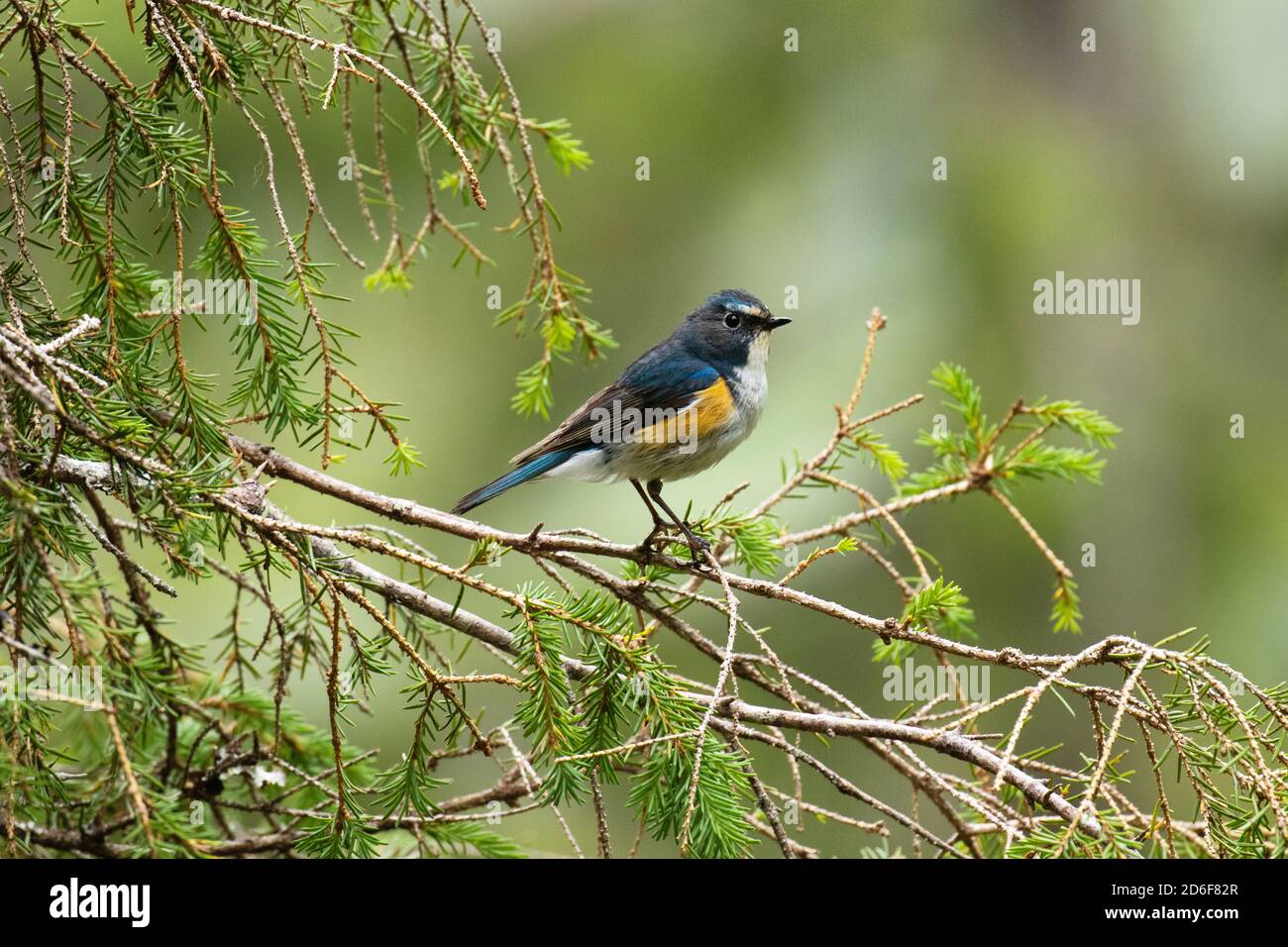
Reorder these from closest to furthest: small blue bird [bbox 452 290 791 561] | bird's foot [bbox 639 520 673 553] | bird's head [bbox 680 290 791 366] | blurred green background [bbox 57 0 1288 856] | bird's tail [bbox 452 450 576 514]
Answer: bird's foot [bbox 639 520 673 553]
bird's tail [bbox 452 450 576 514]
small blue bird [bbox 452 290 791 561]
bird's head [bbox 680 290 791 366]
blurred green background [bbox 57 0 1288 856]

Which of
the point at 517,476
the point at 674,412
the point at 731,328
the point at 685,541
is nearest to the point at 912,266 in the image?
the point at 731,328

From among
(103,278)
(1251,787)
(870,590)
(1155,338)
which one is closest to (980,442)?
(1251,787)

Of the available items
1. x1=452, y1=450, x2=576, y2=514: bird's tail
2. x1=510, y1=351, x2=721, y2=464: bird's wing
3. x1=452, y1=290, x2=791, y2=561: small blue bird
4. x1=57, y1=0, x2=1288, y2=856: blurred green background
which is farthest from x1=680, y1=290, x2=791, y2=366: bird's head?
x1=57, y1=0, x2=1288, y2=856: blurred green background

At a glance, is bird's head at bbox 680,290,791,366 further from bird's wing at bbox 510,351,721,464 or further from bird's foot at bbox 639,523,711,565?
bird's foot at bbox 639,523,711,565

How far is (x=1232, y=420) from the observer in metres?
10.6

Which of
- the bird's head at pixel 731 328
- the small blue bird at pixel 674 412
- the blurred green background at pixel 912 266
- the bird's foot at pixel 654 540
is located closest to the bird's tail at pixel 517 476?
the small blue bird at pixel 674 412

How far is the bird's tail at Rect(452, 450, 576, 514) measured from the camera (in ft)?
11.5

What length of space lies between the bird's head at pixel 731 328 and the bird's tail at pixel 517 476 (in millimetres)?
874

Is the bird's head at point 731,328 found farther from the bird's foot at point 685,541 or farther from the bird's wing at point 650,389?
the bird's foot at point 685,541

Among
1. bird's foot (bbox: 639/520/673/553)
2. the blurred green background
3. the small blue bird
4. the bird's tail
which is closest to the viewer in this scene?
bird's foot (bbox: 639/520/673/553)

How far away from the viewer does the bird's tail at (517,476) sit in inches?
138

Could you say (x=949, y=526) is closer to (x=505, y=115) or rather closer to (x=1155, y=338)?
(x=1155, y=338)

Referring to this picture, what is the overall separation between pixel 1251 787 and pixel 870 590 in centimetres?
823

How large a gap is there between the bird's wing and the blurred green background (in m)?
4.54
